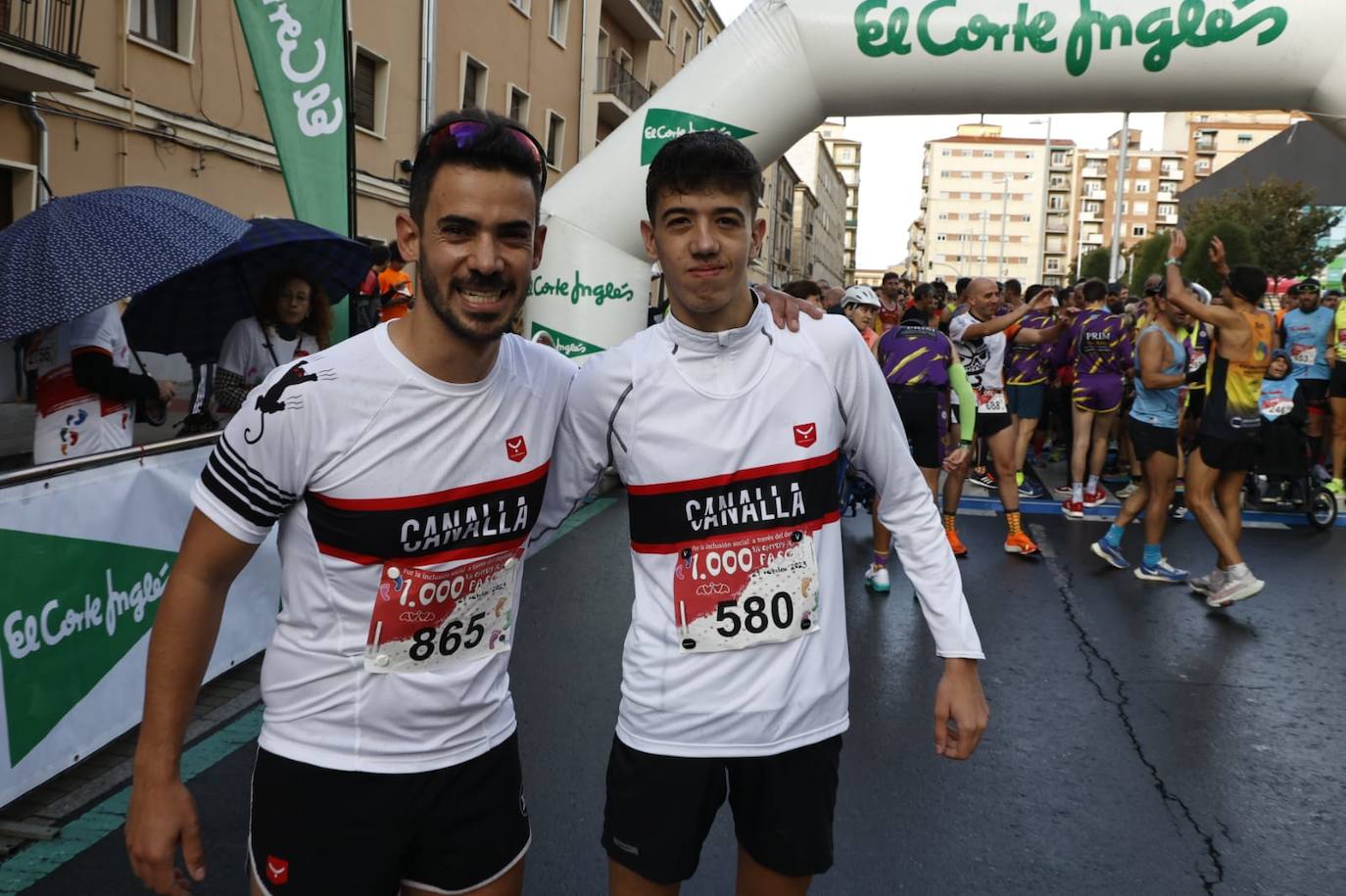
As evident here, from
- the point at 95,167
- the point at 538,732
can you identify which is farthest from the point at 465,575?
the point at 95,167

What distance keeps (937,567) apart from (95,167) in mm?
13672

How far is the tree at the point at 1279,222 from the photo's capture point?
3331 centimetres

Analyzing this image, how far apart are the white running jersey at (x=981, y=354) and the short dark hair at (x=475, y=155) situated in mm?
7141

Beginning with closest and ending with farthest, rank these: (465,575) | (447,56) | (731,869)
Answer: (465,575) < (731,869) < (447,56)

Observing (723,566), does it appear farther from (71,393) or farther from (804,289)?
(804,289)

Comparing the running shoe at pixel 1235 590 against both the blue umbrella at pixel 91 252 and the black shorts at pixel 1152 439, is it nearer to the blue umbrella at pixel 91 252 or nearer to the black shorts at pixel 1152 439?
the black shorts at pixel 1152 439

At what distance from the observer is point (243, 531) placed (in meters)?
1.82

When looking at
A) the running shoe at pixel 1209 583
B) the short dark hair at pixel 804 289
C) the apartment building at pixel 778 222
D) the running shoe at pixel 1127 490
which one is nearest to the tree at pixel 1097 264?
the apartment building at pixel 778 222

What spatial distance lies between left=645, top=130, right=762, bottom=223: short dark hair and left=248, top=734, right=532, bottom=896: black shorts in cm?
120

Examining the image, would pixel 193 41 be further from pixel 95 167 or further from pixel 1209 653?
pixel 1209 653

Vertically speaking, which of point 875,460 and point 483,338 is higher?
point 483,338

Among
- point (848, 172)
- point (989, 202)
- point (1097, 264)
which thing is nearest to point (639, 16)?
point (1097, 264)

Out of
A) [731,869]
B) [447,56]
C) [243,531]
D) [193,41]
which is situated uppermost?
[447,56]

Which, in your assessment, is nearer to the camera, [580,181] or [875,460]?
[875,460]
